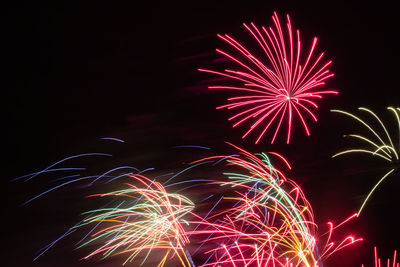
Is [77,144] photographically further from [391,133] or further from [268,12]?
[391,133]

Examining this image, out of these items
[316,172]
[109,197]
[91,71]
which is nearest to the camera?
[109,197]

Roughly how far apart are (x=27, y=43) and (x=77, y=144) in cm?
106

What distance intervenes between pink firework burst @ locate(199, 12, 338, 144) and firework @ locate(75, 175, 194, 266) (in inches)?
39.8

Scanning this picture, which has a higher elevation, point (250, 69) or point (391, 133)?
point (250, 69)

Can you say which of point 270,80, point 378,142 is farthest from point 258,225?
point 378,142

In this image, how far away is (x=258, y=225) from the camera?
3.35 m

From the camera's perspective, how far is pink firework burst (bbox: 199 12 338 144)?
3.52 metres

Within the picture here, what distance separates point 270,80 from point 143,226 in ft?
5.82

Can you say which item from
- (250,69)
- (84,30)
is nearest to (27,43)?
(84,30)

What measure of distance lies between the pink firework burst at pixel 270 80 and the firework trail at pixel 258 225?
409 millimetres

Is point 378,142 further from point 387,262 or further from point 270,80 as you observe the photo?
point 270,80

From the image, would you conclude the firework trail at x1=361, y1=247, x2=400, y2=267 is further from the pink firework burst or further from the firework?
the firework

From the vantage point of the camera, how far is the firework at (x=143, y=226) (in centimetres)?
318

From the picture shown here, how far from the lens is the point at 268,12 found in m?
3.72
